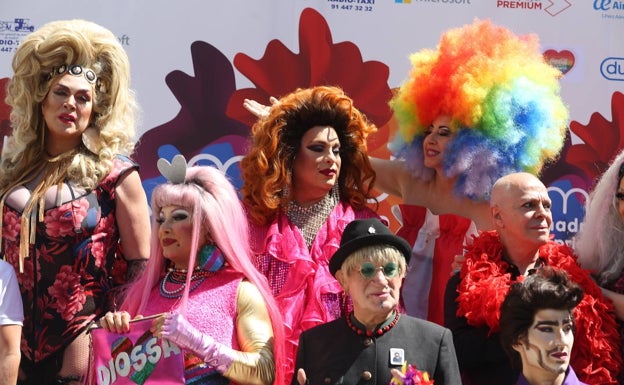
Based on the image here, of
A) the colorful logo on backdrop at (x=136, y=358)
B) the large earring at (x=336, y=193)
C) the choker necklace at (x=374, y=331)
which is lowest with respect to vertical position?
the colorful logo on backdrop at (x=136, y=358)

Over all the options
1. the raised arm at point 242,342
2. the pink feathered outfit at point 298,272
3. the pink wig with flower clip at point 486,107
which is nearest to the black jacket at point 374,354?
the raised arm at point 242,342

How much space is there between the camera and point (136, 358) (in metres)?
3.01

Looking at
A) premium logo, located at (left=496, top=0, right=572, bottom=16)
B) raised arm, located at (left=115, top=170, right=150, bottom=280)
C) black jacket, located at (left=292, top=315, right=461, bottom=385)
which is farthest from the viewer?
premium logo, located at (left=496, top=0, right=572, bottom=16)

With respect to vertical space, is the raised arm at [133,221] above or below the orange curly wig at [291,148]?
below

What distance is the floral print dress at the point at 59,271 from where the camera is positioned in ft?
10.7

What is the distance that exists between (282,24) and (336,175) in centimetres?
114

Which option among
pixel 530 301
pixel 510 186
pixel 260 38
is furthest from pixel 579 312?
pixel 260 38

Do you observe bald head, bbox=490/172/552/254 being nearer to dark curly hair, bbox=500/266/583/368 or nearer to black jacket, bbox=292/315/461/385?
dark curly hair, bbox=500/266/583/368

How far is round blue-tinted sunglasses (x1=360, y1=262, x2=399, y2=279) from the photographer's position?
2.93 meters

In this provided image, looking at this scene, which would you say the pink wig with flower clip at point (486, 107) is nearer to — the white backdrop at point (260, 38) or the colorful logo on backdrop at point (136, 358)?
the white backdrop at point (260, 38)

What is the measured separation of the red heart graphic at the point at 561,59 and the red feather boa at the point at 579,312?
5.02 feet

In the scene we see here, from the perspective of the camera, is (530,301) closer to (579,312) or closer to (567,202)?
(579,312)

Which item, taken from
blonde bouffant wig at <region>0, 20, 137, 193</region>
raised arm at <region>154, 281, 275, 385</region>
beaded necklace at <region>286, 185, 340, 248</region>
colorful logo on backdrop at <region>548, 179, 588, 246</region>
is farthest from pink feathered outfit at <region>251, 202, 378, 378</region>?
colorful logo on backdrop at <region>548, 179, 588, 246</region>

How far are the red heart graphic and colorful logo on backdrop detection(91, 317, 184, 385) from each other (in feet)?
8.21
